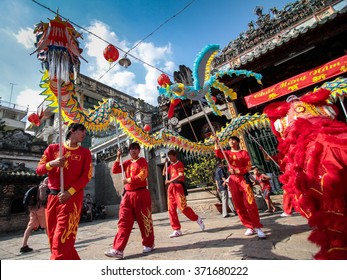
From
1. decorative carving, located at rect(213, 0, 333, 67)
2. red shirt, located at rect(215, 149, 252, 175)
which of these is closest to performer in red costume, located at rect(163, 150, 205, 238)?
red shirt, located at rect(215, 149, 252, 175)

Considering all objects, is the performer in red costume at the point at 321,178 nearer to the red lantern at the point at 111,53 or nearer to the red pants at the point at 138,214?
the red pants at the point at 138,214

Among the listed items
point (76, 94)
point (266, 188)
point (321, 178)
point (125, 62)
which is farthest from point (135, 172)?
point (125, 62)

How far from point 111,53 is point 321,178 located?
597 cm

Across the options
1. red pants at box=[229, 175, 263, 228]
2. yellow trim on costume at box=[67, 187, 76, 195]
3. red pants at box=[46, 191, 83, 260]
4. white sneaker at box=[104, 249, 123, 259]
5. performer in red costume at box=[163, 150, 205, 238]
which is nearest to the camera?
red pants at box=[46, 191, 83, 260]

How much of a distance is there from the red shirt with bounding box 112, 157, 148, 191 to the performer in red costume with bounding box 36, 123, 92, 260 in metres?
0.86

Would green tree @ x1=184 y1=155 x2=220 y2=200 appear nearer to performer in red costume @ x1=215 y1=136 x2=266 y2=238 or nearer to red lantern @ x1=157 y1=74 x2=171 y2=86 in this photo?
performer in red costume @ x1=215 y1=136 x2=266 y2=238

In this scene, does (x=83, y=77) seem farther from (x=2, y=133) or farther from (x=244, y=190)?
(x=244, y=190)

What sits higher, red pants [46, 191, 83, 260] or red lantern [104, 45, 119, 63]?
red lantern [104, 45, 119, 63]

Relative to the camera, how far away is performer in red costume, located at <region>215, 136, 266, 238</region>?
3.10 metres

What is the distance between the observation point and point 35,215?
446cm

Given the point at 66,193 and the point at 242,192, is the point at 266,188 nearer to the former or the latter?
the point at 242,192

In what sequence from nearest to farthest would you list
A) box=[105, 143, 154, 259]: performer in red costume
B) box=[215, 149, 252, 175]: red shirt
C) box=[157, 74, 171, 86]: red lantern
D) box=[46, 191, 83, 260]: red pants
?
box=[46, 191, 83, 260]: red pants
box=[105, 143, 154, 259]: performer in red costume
box=[215, 149, 252, 175]: red shirt
box=[157, 74, 171, 86]: red lantern

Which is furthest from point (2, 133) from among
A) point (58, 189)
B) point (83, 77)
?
point (58, 189)

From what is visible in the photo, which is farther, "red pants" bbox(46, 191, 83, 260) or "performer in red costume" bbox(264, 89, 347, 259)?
"red pants" bbox(46, 191, 83, 260)
